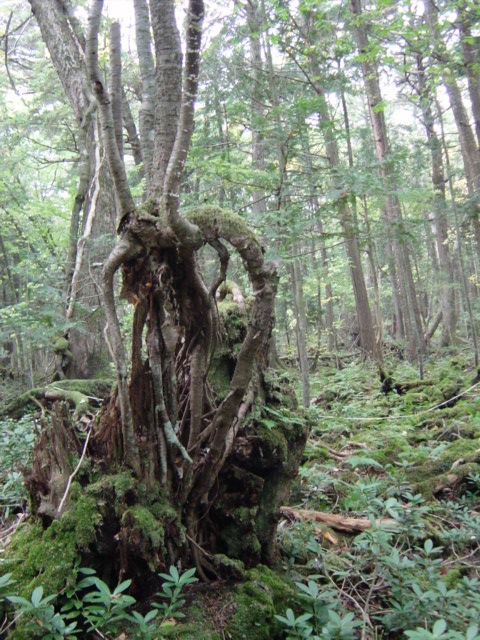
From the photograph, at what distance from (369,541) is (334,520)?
2.77 ft

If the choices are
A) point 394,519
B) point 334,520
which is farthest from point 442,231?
point 334,520

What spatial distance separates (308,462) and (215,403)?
3.06 meters

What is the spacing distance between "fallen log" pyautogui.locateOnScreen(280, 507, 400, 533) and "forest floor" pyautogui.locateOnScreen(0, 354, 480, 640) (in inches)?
0.4

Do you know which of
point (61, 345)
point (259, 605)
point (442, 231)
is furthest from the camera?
point (442, 231)

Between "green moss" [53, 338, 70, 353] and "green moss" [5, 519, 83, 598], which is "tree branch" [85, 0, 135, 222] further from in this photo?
"green moss" [53, 338, 70, 353]

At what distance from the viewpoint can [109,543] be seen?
251cm

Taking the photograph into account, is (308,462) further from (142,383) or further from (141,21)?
(141,21)

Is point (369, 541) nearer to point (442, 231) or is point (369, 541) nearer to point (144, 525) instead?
point (144, 525)

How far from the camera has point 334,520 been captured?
416 cm

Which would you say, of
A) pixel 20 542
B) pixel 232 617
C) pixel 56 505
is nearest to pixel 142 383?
pixel 56 505

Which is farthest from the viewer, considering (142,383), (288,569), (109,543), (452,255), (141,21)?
(452,255)

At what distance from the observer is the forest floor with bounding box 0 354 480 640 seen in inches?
99.3

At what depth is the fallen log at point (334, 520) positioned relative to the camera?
4039 millimetres

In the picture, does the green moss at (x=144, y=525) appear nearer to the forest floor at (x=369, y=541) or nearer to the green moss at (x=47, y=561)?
the green moss at (x=47, y=561)
